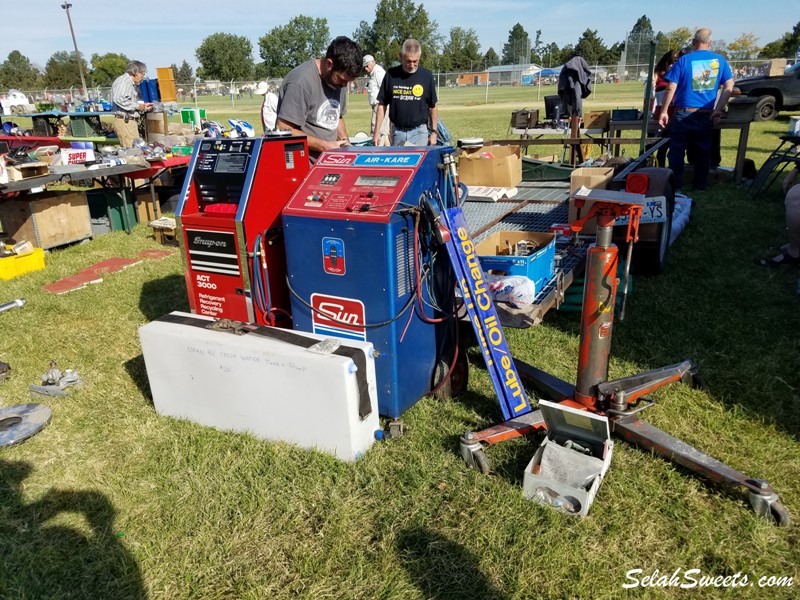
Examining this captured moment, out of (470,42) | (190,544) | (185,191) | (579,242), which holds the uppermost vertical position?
(470,42)

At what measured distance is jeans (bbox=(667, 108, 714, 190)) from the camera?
7.94m

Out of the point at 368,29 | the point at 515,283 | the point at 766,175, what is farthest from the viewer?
the point at 368,29

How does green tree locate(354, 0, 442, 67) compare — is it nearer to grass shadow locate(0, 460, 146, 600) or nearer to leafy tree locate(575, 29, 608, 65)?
leafy tree locate(575, 29, 608, 65)

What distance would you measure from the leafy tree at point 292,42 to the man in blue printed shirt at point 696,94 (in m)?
92.2

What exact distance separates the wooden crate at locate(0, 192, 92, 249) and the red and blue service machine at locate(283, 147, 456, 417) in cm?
522

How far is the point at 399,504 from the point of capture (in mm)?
2623

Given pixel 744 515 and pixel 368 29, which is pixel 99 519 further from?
pixel 368 29

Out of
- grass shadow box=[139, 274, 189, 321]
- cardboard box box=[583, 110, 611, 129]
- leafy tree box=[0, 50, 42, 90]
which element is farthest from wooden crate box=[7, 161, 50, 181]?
leafy tree box=[0, 50, 42, 90]

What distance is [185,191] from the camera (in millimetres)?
3566

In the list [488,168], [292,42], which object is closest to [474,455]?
[488,168]

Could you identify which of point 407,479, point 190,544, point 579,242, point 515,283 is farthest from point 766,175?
point 190,544

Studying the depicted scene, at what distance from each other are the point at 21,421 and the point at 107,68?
93.7 metres

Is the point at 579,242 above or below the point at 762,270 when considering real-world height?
above

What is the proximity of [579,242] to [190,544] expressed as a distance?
3921 mm
